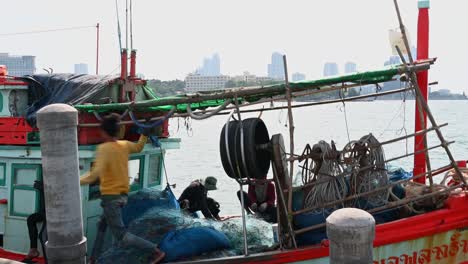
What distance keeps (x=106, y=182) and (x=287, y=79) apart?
2.31 m

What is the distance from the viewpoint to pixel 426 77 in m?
7.13

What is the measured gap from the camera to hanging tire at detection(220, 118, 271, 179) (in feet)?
20.2

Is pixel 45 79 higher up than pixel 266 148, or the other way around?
pixel 45 79

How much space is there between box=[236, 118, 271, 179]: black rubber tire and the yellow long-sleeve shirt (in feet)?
4.26

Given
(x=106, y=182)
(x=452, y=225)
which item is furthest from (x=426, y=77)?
(x=106, y=182)

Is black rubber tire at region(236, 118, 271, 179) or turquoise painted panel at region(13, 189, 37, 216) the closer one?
black rubber tire at region(236, 118, 271, 179)

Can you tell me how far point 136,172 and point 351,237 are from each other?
5141mm

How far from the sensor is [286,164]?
6.47m

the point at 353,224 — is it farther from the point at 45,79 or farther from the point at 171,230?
the point at 45,79

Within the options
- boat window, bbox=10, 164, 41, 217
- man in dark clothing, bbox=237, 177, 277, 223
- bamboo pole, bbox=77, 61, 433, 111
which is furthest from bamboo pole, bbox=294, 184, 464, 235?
boat window, bbox=10, 164, 41, 217

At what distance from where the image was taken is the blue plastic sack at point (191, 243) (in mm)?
6602

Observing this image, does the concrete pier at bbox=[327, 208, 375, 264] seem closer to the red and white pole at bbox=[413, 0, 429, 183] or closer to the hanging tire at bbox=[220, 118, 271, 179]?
the hanging tire at bbox=[220, 118, 271, 179]

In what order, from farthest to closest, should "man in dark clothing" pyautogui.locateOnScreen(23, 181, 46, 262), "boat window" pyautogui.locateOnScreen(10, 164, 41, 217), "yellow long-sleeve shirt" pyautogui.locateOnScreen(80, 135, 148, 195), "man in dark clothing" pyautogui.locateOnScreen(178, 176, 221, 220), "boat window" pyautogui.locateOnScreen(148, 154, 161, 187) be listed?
"man in dark clothing" pyautogui.locateOnScreen(178, 176, 221, 220) < "boat window" pyautogui.locateOnScreen(148, 154, 161, 187) < "boat window" pyautogui.locateOnScreen(10, 164, 41, 217) < "man in dark clothing" pyautogui.locateOnScreen(23, 181, 46, 262) < "yellow long-sleeve shirt" pyautogui.locateOnScreen(80, 135, 148, 195)

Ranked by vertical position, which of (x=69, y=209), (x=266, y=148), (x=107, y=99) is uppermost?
(x=107, y=99)
